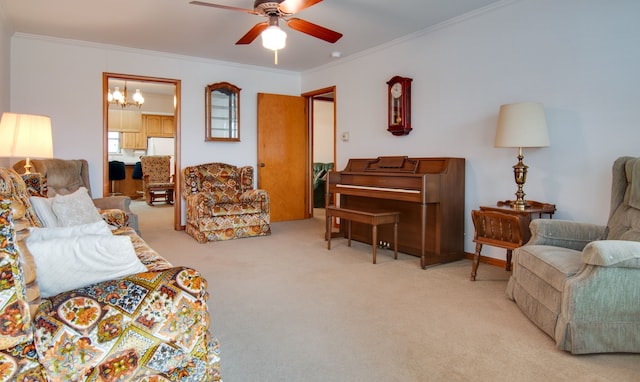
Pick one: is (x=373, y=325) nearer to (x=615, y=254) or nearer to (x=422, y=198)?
(x=615, y=254)

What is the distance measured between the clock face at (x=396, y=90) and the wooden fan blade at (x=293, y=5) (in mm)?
1848

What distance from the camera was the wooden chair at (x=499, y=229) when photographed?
285cm

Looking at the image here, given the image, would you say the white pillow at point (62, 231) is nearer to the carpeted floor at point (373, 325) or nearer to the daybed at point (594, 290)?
the carpeted floor at point (373, 325)

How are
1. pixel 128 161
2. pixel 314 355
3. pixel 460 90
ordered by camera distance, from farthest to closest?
pixel 128 161 → pixel 460 90 → pixel 314 355

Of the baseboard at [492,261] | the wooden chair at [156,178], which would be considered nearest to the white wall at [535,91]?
the baseboard at [492,261]

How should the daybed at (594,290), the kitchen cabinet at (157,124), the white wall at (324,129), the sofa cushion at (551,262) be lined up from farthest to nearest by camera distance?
the kitchen cabinet at (157,124) < the white wall at (324,129) < the sofa cushion at (551,262) < the daybed at (594,290)

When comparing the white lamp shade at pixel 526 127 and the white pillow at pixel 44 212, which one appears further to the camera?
the white lamp shade at pixel 526 127

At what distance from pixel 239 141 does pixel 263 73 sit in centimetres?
116

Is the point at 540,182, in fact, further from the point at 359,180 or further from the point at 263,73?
the point at 263,73

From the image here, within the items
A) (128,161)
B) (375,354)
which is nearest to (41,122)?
(375,354)

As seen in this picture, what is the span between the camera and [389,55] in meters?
4.70

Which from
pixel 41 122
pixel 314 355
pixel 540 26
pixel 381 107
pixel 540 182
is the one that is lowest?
pixel 314 355

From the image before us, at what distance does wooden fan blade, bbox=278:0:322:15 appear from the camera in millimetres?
2764

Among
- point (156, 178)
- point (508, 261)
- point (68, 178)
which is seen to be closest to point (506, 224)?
point (508, 261)
